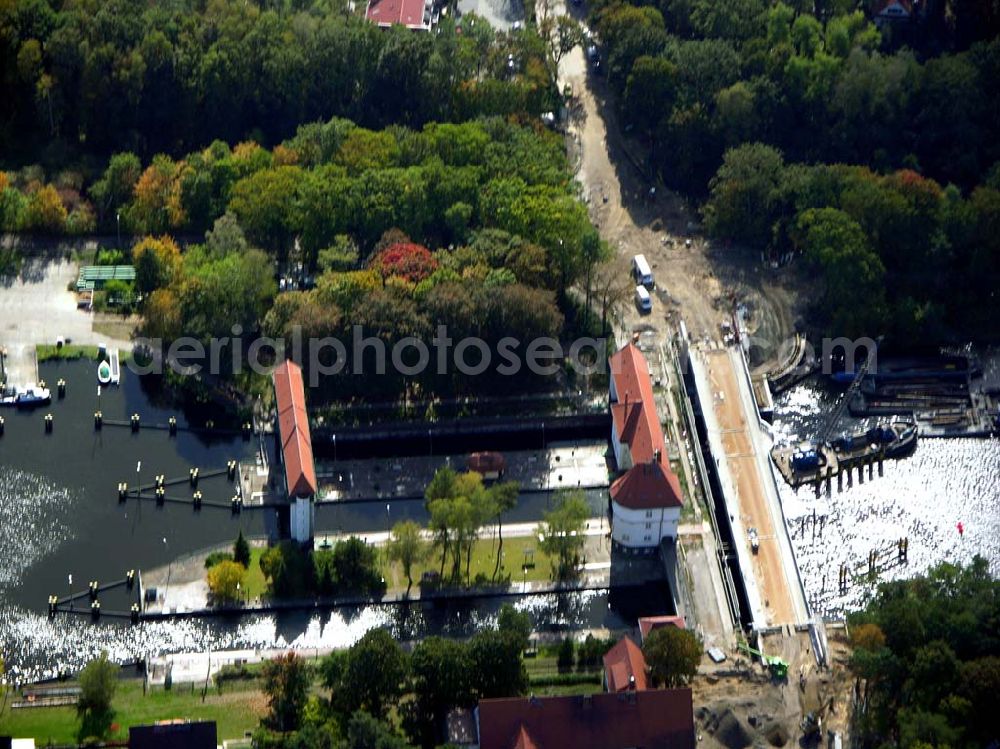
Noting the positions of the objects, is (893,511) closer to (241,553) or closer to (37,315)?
(241,553)

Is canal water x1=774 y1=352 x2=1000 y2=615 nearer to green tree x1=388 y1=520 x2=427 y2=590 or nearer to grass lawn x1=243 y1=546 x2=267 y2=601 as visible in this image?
green tree x1=388 y1=520 x2=427 y2=590

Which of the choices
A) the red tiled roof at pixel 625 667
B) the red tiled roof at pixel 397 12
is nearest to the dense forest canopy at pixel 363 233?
the red tiled roof at pixel 397 12

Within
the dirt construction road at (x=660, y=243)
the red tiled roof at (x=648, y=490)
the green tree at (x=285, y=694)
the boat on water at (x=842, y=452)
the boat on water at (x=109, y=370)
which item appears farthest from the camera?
the dirt construction road at (x=660, y=243)

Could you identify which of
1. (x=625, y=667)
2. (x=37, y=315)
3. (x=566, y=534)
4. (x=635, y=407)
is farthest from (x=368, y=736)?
(x=37, y=315)

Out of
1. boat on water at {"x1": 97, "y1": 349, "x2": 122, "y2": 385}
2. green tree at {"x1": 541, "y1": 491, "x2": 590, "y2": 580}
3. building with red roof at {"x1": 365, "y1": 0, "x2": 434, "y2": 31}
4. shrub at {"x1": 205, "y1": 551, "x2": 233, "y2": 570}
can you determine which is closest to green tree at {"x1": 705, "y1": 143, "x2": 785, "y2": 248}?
building with red roof at {"x1": 365, "y1": 0, "x2": 434, "y2": 31}

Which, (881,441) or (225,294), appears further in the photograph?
(225,294)

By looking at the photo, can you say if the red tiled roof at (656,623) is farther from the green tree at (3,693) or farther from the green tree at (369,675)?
the green tree at (3,693)
